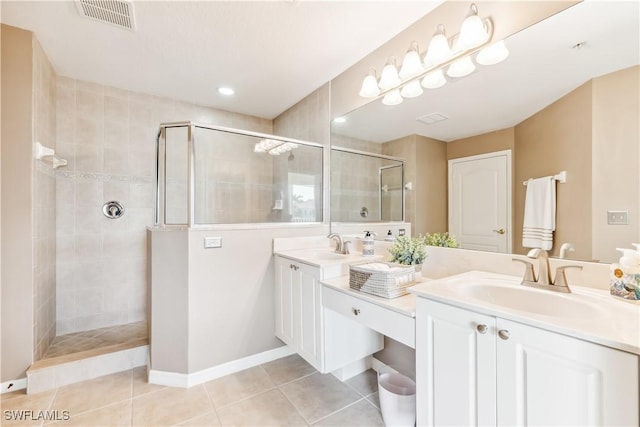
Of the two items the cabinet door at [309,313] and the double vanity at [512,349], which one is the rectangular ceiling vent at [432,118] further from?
the cabinet door at [309,313]

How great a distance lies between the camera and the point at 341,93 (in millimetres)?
2479

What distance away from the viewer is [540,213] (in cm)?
129

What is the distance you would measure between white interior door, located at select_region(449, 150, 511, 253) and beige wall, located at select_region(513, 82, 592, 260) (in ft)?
0.34

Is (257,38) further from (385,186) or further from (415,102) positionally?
(385,186)

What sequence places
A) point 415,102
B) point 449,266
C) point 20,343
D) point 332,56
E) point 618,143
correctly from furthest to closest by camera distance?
point 332,56
point 20,343
point 415,102
point 449,266
point 618,143

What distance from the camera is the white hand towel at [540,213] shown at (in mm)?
1259

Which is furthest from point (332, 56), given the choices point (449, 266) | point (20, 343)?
point (20, 343)

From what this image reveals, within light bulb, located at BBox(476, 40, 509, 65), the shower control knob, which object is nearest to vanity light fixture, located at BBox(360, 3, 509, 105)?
light bulb, located at BBox(476, 40, 509, 65)

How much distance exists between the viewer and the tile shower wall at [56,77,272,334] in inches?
103

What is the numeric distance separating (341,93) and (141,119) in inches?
84.4

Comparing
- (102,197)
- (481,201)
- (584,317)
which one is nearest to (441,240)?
(481,201)

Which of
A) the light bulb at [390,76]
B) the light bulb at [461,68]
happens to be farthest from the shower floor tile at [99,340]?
the light bulb at [461,68]

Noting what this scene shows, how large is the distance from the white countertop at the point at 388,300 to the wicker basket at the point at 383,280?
0.02 meters

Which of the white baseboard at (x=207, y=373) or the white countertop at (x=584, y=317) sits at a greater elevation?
the white countertop at (x=584, y=317)
